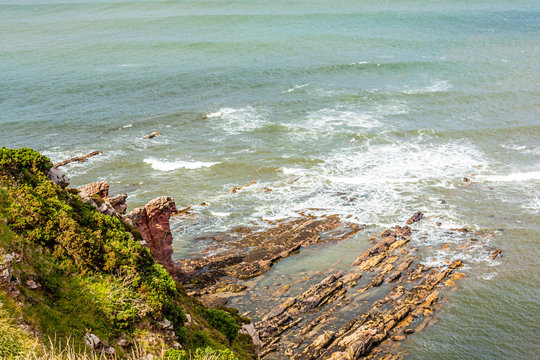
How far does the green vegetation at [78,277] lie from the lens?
18.1 m

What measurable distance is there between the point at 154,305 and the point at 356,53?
3259 inches

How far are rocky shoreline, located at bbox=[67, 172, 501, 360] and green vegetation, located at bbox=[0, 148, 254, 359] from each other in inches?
115

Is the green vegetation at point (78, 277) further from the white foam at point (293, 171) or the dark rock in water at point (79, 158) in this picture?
the dark rock in water at point (79, 158)

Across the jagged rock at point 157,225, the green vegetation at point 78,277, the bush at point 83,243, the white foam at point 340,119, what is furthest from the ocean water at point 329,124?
the bush at point 83,243

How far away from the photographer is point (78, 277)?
2048 centimetres

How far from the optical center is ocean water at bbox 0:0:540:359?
39.3 m

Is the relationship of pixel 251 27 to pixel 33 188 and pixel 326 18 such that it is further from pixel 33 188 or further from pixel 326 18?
pixel 33 188

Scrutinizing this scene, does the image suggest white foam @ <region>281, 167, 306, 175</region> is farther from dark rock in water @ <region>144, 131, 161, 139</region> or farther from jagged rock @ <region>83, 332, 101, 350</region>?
jagged rock @ <region>83, 332, 101, 350</region>

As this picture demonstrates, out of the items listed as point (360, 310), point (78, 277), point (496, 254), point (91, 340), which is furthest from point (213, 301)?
point (496, 254)

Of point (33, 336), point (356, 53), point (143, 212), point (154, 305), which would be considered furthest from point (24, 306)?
point (356, 53)

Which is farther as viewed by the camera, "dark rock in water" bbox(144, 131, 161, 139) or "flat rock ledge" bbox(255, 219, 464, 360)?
"dark rock in water" bbox(144, 131, 161, 139)

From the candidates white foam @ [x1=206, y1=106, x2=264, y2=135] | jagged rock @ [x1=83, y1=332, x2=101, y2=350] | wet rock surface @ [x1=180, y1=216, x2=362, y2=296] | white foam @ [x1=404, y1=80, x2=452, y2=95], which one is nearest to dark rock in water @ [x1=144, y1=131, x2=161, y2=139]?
white foam @ [x1=206, y1=106, x2=264, y2=135]

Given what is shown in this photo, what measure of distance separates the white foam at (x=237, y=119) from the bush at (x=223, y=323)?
40.2 meters

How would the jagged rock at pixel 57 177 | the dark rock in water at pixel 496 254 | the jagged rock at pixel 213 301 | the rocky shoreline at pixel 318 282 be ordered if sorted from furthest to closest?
the dark rock in water at pixel 496 254 → the jagged rock at pixel 213 301 → the rocky shoreline at pixel 318 282 → the jagged rock at pixel 57 177
